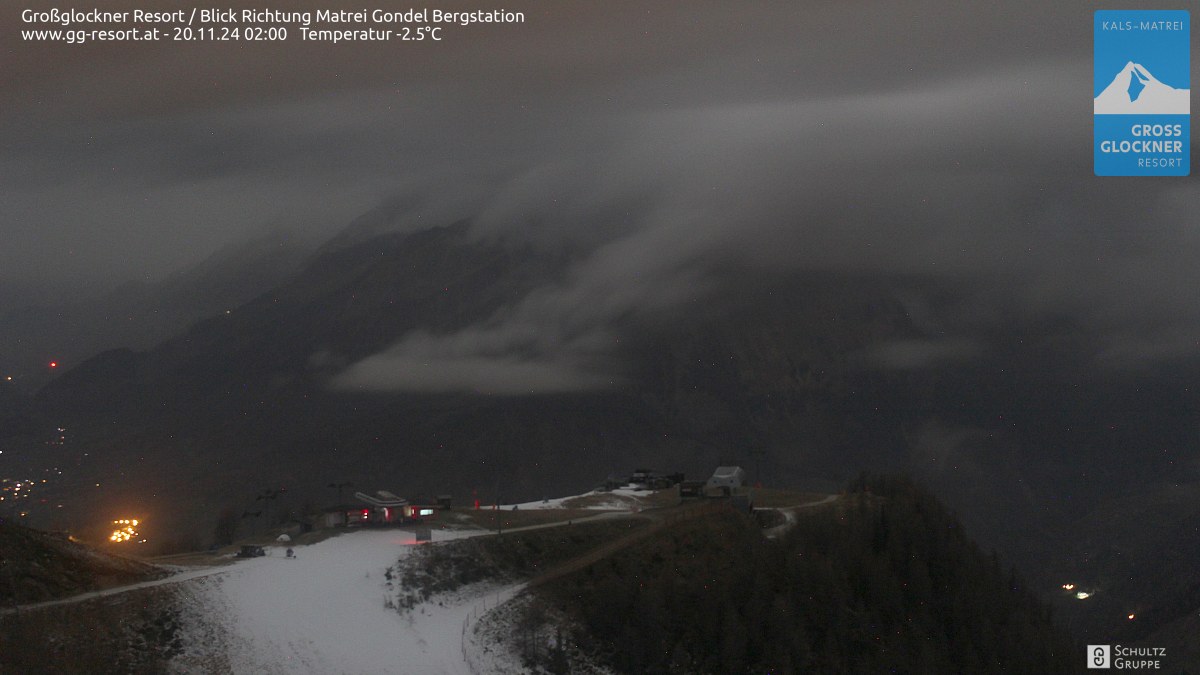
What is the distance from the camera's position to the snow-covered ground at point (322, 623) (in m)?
136

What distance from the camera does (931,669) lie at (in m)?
170

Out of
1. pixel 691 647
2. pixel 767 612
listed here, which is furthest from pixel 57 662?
pixel 767 612

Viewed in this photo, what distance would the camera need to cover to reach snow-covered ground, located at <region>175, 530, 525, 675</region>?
13600 cm

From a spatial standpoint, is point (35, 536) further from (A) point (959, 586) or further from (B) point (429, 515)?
(A) point (959, 586)

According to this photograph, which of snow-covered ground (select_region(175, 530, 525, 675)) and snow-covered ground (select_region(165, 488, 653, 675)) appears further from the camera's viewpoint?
snow-covered ground (select_region(165, 488, 653, 675))

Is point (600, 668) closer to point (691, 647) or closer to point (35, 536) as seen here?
point (691, 647)

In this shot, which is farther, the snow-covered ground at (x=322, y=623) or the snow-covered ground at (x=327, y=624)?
the snow-covered ground at (x=327, y=624)

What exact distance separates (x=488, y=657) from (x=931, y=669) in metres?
63.5

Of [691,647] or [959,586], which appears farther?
[959,586]

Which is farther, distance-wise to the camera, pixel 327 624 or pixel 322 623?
pixel 327 624

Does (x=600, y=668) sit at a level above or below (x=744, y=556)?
below

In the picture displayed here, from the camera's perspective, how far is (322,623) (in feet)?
477

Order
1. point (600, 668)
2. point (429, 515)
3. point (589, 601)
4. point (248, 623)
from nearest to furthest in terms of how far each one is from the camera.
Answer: point (248, 623), point (600, 668), point (589, 601), point (429, 515)

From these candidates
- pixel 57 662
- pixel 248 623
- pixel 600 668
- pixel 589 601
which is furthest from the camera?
pixel 589 601
